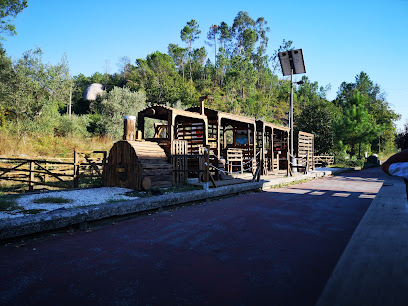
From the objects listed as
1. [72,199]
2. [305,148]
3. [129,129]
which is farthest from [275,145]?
[72,199]

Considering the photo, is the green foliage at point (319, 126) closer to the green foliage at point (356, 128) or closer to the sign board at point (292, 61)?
the green foliage at point (356, 128)

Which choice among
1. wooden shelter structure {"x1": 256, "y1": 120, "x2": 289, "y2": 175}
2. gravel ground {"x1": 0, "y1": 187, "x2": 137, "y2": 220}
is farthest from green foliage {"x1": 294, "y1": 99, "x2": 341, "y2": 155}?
gravel ground {"x1": 0, "y1": 187, "x2": 137, "y2": 220}

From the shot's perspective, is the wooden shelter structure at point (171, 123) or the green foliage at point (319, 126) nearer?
the wooden shelter structure at point (171, 123)

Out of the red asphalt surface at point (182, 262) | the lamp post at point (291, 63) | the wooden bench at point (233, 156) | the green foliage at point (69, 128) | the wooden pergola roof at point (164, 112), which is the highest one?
the lamp post at point (291, 63)

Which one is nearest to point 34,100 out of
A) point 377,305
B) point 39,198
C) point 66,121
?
point 66,121

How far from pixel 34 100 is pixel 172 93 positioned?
2287 centimetres

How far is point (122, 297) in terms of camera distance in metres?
2.61

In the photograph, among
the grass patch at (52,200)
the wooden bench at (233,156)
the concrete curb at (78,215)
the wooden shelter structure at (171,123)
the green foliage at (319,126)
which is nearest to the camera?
the concrete curb at (78,215)

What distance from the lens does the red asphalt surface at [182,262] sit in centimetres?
265

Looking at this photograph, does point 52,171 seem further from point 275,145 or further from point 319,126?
point 319,126

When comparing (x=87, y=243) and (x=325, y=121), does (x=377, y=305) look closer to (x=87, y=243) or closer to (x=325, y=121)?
(x=87, y=243)

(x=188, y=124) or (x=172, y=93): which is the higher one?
(x=172, y=93)

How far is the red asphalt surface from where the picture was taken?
2.65m

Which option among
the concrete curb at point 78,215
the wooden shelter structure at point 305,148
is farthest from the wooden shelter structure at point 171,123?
the wooden shelter structure at point 305,148
